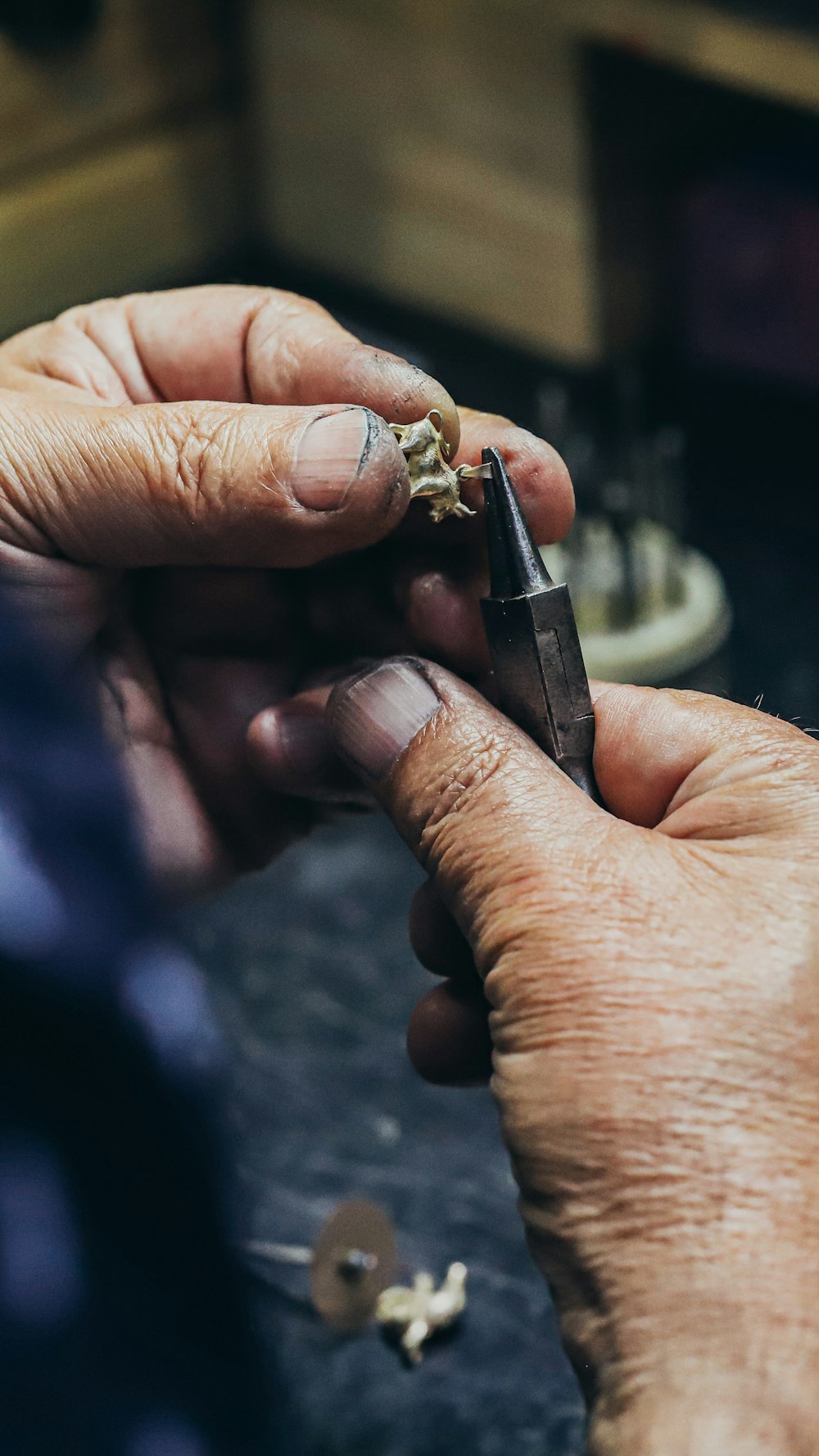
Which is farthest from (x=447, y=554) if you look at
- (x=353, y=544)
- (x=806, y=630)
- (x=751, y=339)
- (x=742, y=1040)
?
(x=751, y=339)

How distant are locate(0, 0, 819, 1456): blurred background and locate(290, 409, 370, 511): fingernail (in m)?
0.50

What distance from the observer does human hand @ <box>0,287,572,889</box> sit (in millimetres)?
625

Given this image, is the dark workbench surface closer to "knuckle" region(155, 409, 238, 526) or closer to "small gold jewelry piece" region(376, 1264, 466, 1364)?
"small gold jewelry piece" region(376, 1264, 466, 1364)

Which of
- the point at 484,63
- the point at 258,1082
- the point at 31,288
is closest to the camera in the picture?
the point at 258,1082

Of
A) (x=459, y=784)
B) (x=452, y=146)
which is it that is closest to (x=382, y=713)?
(x=459, y=784)

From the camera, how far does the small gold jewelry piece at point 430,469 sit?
0.63 meters

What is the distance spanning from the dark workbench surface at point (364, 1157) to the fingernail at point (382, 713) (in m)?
0.39

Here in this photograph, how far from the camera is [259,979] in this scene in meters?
1.09

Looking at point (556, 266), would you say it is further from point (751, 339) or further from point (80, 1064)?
point (80, 1064)

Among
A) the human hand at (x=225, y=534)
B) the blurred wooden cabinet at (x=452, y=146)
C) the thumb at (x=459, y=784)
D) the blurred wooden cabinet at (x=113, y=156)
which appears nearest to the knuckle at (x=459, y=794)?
the thumb at (x=459, y=784)

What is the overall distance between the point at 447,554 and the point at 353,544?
2.9 inches

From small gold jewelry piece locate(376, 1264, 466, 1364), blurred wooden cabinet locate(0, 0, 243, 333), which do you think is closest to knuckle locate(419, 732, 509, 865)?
small gold jewelry piece locate(376, 1264, 466, 1364)

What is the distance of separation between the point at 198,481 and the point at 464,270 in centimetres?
109

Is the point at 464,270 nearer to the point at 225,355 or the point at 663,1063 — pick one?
the point at 225,355
